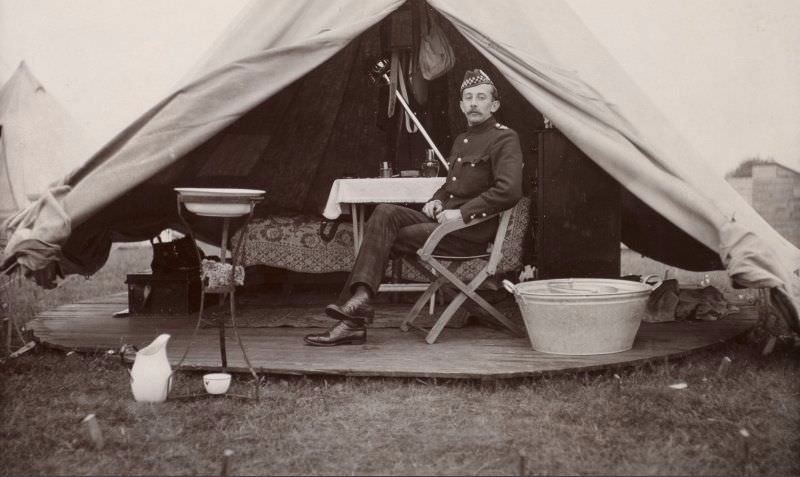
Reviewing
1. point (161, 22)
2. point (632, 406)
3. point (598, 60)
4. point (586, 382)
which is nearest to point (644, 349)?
point (586, 382)

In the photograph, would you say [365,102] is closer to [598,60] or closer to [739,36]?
[598,60]

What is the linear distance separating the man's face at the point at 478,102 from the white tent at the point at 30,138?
7329 millimetres

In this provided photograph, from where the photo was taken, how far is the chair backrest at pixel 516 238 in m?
4.90

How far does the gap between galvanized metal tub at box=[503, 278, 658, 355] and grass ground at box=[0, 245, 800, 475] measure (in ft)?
Answer: 0.68

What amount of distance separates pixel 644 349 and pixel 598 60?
6.87 feet

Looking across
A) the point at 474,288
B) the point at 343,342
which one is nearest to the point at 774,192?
the point at 474,288

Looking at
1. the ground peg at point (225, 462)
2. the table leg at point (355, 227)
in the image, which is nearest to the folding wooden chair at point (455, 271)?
the table leg at point (355, 227)

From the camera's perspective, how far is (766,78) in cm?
Answer: 925

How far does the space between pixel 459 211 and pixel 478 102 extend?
72 centimetres

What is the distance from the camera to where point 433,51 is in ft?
18.6

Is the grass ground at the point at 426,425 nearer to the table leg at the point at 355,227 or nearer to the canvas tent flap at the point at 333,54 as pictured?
the canvas tent flap at the point at 333,54

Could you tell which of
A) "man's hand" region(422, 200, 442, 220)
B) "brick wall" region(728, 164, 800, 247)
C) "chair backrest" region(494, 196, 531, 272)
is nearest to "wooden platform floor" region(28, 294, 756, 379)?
"chair backrest" region(494, 196, 531, 272)

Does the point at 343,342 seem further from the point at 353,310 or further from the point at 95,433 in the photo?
the point at 95,433

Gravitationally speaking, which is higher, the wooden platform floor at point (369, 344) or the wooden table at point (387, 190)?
the wooden table at point (387, 190)
